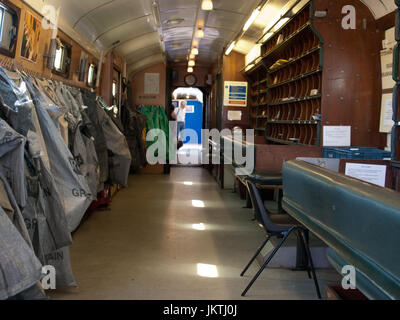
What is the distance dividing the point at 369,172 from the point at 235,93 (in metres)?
6.99

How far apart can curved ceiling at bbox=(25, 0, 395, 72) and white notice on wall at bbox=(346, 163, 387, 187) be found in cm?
247

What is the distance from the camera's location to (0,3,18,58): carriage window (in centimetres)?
323

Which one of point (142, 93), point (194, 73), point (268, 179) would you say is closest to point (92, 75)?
point (268, 179)

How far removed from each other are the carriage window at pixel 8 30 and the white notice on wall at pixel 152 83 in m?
7.72

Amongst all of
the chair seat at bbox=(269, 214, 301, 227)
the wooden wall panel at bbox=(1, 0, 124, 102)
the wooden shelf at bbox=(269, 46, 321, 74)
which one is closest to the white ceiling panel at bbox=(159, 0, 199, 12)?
the wooden wall panel at bbox=(1, 0, 124, 102)

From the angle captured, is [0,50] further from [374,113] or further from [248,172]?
[374,113]

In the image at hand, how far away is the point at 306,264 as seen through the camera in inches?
154

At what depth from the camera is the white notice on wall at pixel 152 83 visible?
11.2m

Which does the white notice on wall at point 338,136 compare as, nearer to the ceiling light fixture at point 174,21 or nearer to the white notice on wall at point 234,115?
the ceiling light fixture at point 174,21

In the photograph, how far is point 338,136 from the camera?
16.6ft

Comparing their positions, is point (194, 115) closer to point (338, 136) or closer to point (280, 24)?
point (280, 24)

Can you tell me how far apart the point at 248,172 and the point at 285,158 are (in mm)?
499

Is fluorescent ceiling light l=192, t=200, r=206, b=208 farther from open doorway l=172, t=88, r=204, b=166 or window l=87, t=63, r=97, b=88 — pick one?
open doorway l=172, t=88, r=204, b=166
